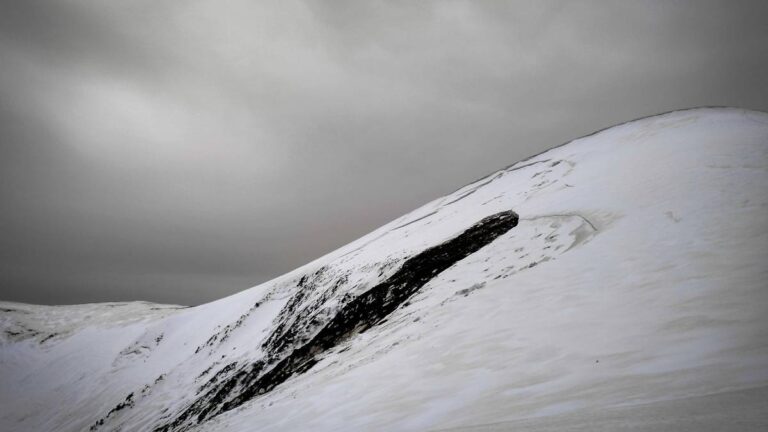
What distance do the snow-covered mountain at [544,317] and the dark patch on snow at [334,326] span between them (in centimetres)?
12

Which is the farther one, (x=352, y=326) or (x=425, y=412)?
(x=352, y=326)

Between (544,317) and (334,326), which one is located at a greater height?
(334,326)

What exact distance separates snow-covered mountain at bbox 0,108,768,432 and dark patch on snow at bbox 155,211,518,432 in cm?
12

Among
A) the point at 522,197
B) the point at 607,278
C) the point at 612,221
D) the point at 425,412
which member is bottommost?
the point at 425,412

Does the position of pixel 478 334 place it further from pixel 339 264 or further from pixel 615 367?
pixel 339 264

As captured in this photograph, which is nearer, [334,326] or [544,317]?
[544,317]

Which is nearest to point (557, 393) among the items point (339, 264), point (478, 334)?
point (478, 334)

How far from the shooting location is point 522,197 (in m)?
20.4

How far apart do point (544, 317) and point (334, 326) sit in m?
12.2

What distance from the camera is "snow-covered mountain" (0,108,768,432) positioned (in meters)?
3.88

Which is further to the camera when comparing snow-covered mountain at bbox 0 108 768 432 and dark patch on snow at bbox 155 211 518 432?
dark patch on snow at bbox 155 211 518 432

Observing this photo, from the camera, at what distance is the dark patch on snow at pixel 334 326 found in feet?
51.1

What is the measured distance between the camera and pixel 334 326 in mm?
17422

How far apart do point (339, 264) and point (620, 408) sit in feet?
78.0
